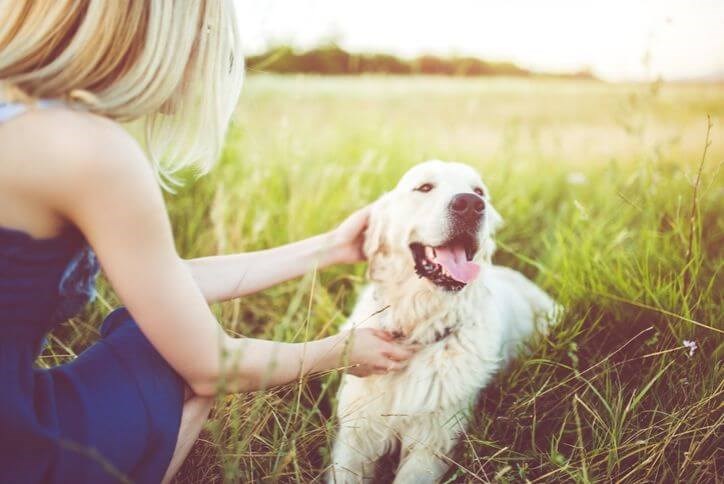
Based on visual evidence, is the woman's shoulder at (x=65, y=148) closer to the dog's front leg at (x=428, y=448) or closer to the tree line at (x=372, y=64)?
the dog's front leg at (x=428, y=448)

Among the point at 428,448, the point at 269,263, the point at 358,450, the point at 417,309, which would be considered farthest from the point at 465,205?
the point at 358,450

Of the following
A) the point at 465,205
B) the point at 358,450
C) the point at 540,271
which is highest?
the point at 465,205

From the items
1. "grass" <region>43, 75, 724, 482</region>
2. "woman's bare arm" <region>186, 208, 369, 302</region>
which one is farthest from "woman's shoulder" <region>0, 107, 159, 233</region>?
"woman's bare arm" <region>186, 208, 369, 302</region>

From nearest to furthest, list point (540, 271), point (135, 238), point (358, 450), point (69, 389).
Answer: point (135, 238), point (69, 389), point (358, 450), point (540, 271)

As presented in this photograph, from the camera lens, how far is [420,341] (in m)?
2.40

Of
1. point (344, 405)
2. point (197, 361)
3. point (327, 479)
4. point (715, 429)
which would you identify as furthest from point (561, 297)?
point (197, 361)

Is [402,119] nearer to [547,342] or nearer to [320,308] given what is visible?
[320,308]

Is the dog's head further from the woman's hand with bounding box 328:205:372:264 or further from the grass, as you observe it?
the grass

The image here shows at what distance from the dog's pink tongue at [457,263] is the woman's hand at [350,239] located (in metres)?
0.40

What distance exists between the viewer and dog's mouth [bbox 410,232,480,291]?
2.24 meters

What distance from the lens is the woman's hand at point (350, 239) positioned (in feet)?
8.15

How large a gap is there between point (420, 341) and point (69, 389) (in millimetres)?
1384

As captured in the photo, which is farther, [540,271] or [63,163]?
[540,271]

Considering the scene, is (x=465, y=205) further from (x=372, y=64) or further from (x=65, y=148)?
(x=372, y=64)
